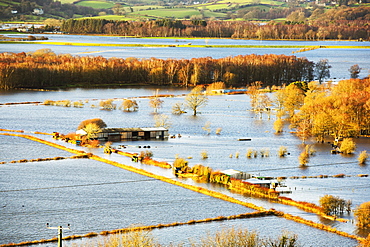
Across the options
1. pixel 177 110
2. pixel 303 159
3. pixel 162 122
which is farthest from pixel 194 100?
pixel 303 159

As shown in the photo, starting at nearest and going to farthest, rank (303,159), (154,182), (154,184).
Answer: (154,184), (154,182), (303,159)

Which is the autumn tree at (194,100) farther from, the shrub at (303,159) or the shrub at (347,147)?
the shrub at (303,159)

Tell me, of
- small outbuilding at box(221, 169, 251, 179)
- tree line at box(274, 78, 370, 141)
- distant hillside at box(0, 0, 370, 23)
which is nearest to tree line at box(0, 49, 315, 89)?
tree line at box(274, 78, 370, 141)

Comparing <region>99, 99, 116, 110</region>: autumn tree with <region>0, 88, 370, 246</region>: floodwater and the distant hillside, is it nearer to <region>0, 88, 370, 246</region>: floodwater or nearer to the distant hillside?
<region>0, 88, 370, 246</region>: floodwater

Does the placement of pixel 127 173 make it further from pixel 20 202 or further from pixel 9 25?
pixel 9 25

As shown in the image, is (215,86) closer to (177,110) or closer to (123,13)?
(177,110)

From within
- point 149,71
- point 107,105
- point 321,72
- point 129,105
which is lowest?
point 107,105
